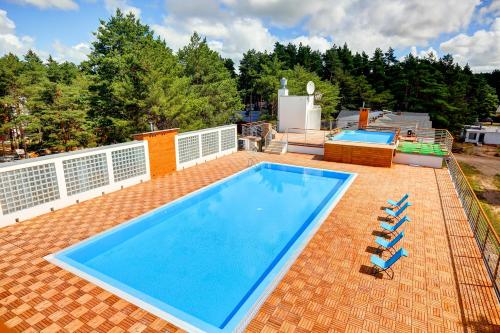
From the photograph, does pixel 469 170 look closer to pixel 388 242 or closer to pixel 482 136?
pixel 482 136

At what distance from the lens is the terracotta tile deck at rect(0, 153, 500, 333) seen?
16.7 ft

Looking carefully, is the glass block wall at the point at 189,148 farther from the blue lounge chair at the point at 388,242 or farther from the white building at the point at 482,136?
the white building at the point at 482,136

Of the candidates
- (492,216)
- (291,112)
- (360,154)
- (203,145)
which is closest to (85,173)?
(203,145)

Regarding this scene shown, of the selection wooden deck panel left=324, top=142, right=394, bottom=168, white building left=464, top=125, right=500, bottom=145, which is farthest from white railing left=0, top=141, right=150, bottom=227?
white building left=464, top=125, right=500, bottom=145

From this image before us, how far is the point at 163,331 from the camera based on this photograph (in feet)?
16.4

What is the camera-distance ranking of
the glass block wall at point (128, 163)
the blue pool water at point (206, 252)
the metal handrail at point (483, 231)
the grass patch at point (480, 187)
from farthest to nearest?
the grass patch at point (480, 187), the glass block wall at point (128, 163), the metal handrail at point (483, 231), the blue pool water at point (206, 252)

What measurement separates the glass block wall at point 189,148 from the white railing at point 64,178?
231 cm

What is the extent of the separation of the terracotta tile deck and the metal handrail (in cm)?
19

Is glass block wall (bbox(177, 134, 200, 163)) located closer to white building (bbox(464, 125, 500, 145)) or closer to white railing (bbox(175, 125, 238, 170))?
white railing (bbox(175, 125, 238, 170))

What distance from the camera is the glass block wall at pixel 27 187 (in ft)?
28.8

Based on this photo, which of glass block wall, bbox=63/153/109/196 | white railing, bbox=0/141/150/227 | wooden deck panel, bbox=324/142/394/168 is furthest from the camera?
wooden deck panel, bbox=324/142/394/168

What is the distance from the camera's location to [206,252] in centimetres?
820

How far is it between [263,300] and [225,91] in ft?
97.1

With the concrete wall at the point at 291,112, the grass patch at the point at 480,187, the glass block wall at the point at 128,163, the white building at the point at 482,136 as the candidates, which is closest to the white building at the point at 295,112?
the concrete wall at the point at 291,112
